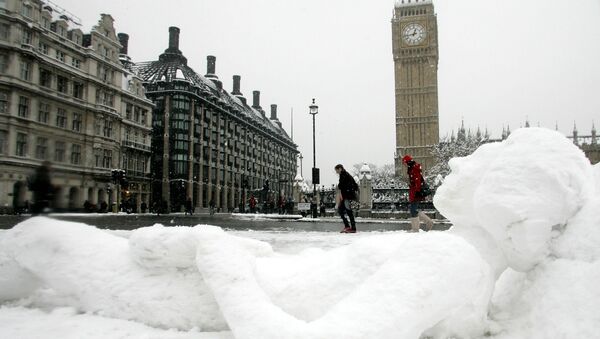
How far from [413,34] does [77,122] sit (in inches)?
3807

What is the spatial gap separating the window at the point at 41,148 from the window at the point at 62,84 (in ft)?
1.42

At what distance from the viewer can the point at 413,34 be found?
294 ft

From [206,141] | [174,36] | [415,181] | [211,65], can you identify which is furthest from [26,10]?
[211,65]

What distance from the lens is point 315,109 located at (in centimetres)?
2602

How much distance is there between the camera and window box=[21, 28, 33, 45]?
6.61 ft

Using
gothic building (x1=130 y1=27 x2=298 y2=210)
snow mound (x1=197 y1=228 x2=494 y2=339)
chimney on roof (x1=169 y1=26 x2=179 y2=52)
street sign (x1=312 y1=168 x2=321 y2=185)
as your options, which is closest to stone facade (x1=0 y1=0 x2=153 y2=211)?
snow mound (x1=197 y1=228 x2=494 y2=339)

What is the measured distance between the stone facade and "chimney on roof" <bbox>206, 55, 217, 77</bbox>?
69793 mm

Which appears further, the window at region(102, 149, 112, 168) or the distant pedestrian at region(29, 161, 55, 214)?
the window at region(102, 149, 112, 168)

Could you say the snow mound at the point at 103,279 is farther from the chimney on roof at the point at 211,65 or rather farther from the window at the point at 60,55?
the chimney on roof at the point at 211,65

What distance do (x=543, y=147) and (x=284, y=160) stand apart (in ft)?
294

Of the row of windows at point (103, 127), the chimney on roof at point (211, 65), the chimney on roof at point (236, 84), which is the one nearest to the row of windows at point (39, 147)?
the row of windows at point (103, 127)

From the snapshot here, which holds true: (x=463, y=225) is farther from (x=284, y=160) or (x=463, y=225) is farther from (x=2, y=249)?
(x=284, y=160)

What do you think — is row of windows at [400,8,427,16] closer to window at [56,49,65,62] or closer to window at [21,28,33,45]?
window at [56,49,65,62]

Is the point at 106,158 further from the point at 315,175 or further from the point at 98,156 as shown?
the point at 315,175
